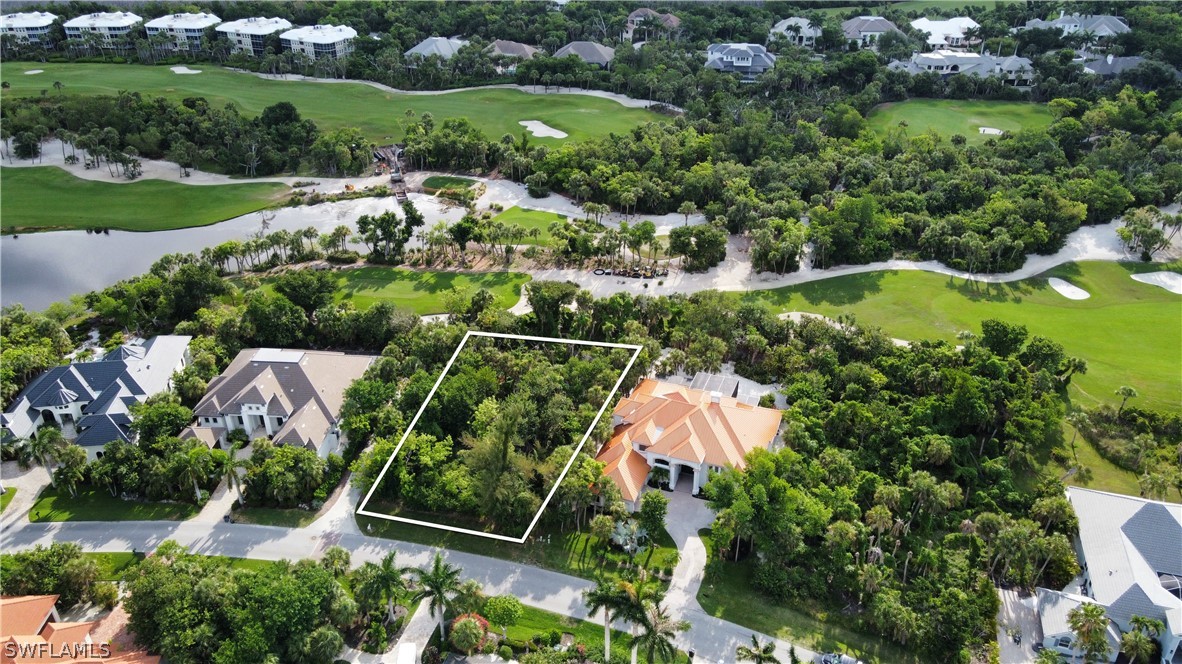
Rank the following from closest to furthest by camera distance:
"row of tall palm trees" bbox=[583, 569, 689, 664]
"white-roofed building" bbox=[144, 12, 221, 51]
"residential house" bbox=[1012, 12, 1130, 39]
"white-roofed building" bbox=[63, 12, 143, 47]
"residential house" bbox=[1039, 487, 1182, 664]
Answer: "row of tall palm trees" bbox=[583, 569, 689, 664] → "residential house" bbox=[1039, 487, 1182, 664] → "residential house" bbox=[1012, 12, 1130, 39] → "white-roofed building" bbox=[63, 12, 143, 47] → "white-roofed building" bbox=[144, 12, 221, 51]

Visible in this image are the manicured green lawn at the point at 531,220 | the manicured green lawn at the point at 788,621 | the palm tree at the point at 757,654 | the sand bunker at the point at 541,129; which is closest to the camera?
the palm tree at the point at 757,654

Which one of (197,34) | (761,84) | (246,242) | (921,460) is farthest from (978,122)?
(197,34)

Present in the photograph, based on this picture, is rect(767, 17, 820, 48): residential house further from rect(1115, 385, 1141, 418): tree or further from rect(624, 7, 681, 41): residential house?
rect(1115, 385, 1141, 418): tree

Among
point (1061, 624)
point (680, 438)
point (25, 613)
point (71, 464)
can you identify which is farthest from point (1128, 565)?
point (71, 464)

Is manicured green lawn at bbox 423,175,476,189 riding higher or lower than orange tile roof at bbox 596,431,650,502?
higher

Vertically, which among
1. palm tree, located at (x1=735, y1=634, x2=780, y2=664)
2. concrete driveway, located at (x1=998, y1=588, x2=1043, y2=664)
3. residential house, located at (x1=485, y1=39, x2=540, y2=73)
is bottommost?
concrete driveway, located at (x1=998, y1=588, x2=1043, y2=664)

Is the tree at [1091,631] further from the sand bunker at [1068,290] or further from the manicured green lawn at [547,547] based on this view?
the sand bunker at [1068,290]

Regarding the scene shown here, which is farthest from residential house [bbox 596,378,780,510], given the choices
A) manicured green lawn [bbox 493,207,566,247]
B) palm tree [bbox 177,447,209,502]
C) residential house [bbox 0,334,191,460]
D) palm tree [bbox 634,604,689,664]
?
manicured green lawn [bbox 493,207,566,247]

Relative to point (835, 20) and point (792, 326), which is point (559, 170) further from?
point (835, 20)

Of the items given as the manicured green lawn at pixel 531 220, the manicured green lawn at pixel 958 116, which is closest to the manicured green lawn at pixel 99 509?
the manicured green lawn at pixel 531 220
